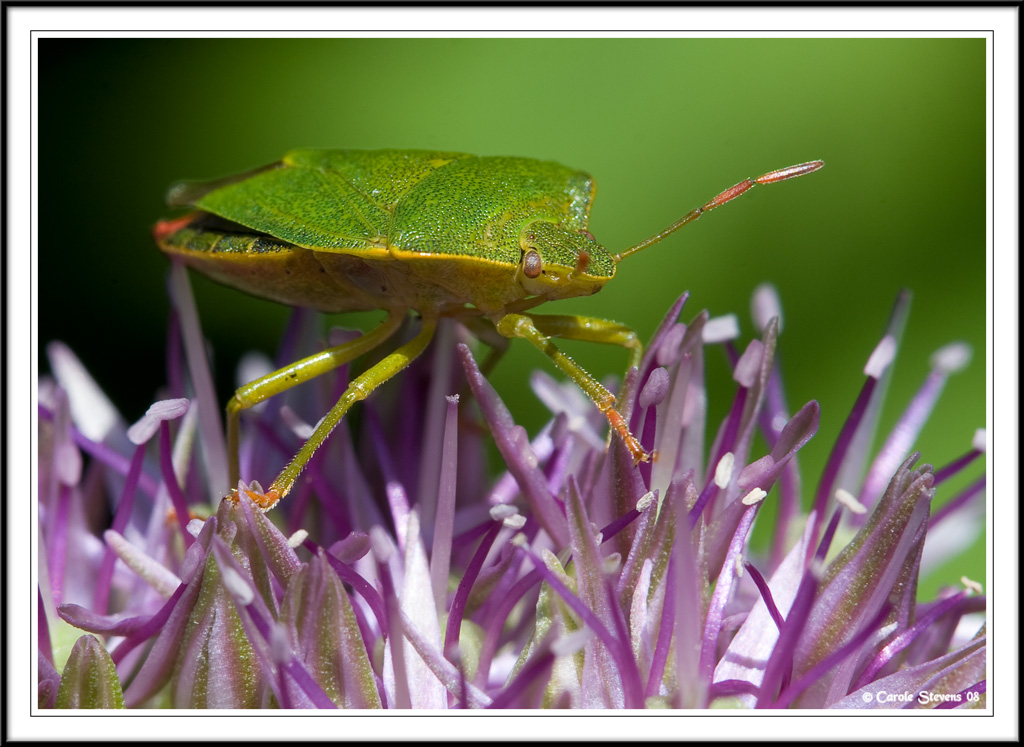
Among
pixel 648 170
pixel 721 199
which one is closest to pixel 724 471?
pixel 721 199

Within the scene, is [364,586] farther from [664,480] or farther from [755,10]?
[755,10]

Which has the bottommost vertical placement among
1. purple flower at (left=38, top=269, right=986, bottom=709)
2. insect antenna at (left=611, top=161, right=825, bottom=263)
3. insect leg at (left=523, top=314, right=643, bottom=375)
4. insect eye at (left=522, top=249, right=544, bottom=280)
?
purple flower at (left=38, top=269, right=986, bottom=709)

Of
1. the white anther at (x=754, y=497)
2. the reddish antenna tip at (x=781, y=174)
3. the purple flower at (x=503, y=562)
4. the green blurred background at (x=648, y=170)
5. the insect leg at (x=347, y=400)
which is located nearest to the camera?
the purple flower at (x=503, y=562)

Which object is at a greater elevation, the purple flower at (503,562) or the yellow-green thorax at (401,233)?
the yellow-green thorax at (401,233)

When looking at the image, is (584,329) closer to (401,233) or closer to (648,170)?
(401,233)

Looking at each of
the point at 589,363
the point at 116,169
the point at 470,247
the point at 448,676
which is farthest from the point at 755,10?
the point at 116,169

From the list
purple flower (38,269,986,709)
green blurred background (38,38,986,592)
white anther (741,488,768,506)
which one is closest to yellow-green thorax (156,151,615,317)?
purple flower (38,269,986,709)

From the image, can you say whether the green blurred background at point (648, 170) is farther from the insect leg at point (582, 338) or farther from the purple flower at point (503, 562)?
the purple flower at point (503, 562)

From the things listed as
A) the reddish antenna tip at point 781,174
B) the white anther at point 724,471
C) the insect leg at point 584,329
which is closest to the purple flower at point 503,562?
the white anther at point 724,471

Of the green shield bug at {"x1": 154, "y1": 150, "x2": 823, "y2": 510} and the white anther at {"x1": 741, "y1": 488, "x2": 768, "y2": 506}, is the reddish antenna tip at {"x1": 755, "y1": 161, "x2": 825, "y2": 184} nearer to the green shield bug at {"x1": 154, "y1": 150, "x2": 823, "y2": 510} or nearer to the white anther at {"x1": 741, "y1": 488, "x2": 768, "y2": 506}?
the green shield bug at {"x1": 154, "y1": 150, "x2": 823, "y2": 510}
